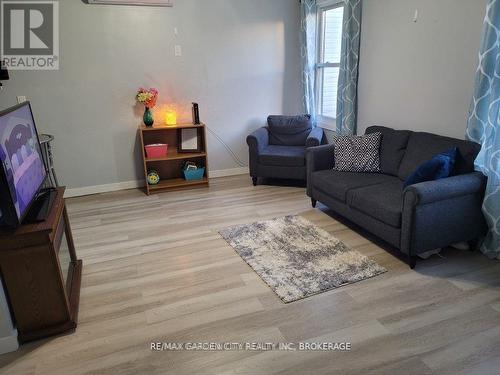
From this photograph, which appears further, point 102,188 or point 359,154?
point 102,188

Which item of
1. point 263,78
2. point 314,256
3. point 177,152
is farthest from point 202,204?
point 263,78

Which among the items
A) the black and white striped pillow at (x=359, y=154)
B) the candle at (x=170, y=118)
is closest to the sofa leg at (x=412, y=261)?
the black and white striped pillow at (x=359, y=154)

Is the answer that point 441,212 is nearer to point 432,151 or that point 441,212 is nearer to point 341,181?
point 432,151

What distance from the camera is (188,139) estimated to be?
438 centimetres

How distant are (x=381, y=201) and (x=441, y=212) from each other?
0.40m

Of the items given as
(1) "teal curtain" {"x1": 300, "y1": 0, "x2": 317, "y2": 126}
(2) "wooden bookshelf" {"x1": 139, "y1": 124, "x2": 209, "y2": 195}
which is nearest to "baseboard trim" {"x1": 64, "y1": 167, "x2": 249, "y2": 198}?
(2) "wooden bookshelf" {"x1": 139, "y1": 124, "x2": 209, "y2": 195}

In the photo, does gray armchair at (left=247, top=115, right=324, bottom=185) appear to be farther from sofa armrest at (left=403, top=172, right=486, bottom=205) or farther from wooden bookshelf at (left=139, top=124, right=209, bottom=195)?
sofa armrest at (left=403, top=172, right=486, bottom=205)

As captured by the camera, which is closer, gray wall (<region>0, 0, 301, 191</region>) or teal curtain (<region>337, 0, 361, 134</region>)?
teal curtain (<region>337, 0, 361, 134</region>)

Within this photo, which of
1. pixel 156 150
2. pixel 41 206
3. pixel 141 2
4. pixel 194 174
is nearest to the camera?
pixel 41 206

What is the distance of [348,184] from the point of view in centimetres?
303

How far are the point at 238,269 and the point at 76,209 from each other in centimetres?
219

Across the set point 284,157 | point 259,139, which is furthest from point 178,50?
point 284,157

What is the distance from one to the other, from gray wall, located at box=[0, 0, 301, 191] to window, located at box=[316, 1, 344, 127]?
357 millimetres

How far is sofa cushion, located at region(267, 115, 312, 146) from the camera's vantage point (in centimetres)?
447
